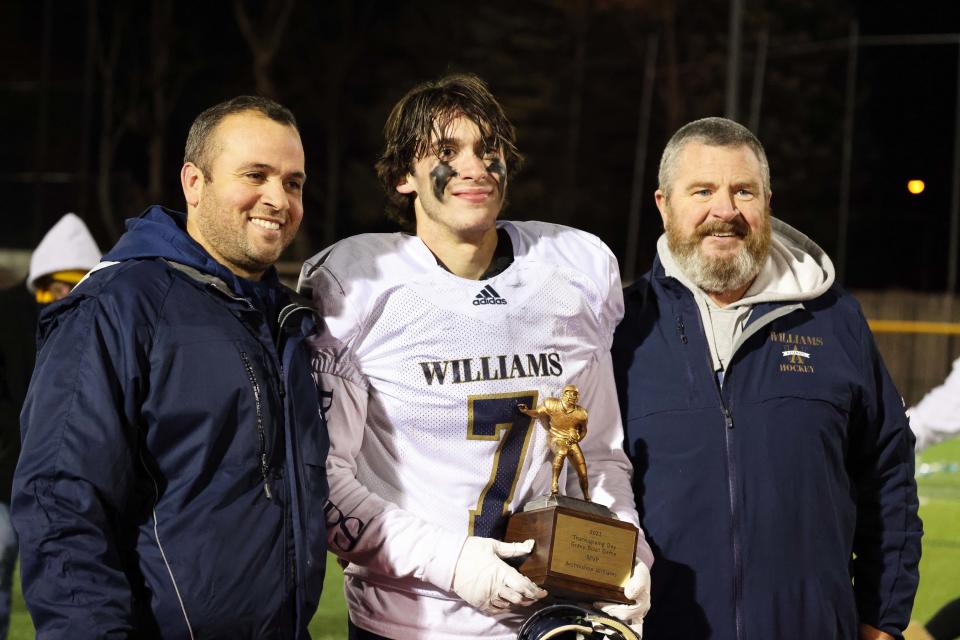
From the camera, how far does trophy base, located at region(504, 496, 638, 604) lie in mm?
2207

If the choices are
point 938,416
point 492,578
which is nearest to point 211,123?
point 492,578

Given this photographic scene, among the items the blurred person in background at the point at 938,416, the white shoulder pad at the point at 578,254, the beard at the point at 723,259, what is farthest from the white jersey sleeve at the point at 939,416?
the white shoulder pad at the point at 578,254

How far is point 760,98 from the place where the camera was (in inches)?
516

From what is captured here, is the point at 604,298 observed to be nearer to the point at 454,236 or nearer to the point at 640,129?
the point at 454,236

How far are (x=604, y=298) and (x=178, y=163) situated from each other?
1418 cm

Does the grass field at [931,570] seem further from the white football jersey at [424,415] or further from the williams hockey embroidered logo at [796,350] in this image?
the williams hockey embroidered logo at [796,350]

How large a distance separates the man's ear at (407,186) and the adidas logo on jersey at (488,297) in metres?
0.29

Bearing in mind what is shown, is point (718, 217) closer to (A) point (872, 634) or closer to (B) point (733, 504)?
(B) point (733, 504)

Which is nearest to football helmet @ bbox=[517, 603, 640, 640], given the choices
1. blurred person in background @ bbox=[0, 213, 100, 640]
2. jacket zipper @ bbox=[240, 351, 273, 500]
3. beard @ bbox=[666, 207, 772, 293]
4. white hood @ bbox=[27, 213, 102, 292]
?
jacket zipper @ bbox=[240, 351, 273, 500]

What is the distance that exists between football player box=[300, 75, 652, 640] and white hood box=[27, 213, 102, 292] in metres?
2.90

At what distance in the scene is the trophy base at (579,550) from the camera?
7.24 feet

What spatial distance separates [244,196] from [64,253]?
311cm

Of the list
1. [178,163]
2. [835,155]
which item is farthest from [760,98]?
[178,163]

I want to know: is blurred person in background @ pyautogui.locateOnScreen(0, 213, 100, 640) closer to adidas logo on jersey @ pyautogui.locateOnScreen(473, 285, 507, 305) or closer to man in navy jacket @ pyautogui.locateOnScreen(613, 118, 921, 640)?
adidas logo on jersey @ pyautogui.locateOnScreen(473, 285, 507, 305)
